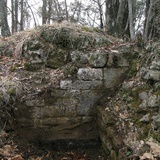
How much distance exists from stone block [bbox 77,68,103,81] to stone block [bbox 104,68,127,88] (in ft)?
0.38

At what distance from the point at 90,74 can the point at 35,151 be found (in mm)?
1677

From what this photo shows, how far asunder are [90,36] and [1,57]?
202cm

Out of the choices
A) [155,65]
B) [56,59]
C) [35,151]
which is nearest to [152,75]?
[155,65]

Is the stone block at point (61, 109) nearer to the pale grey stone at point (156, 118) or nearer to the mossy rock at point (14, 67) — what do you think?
the mossy rock at point (14, 67)

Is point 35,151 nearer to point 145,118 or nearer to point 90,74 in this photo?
point 90,74

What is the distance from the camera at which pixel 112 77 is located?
13.4 feet

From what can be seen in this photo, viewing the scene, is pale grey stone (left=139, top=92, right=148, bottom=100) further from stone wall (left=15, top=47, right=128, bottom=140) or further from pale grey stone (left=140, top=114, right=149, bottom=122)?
stone wall (left=15, top=47, right=128, bottom=140)

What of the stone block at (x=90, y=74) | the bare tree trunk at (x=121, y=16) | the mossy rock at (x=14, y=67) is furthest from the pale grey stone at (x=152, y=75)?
the bare tree trunk at (x=121, y=16)

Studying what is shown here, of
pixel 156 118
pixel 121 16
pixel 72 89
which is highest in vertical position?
pixel 121 16

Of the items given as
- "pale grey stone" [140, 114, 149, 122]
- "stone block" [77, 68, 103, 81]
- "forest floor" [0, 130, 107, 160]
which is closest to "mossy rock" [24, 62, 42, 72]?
"stone block" [77, 68, 103, 81]

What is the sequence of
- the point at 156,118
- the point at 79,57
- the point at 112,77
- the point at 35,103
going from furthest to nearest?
the point at 79,57 < the point at 112,77 < the point at 35,103 < the point at 156,118

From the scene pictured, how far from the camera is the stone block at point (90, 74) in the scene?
158 inches

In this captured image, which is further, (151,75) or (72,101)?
(72,101)

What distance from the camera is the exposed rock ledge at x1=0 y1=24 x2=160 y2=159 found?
349cm
